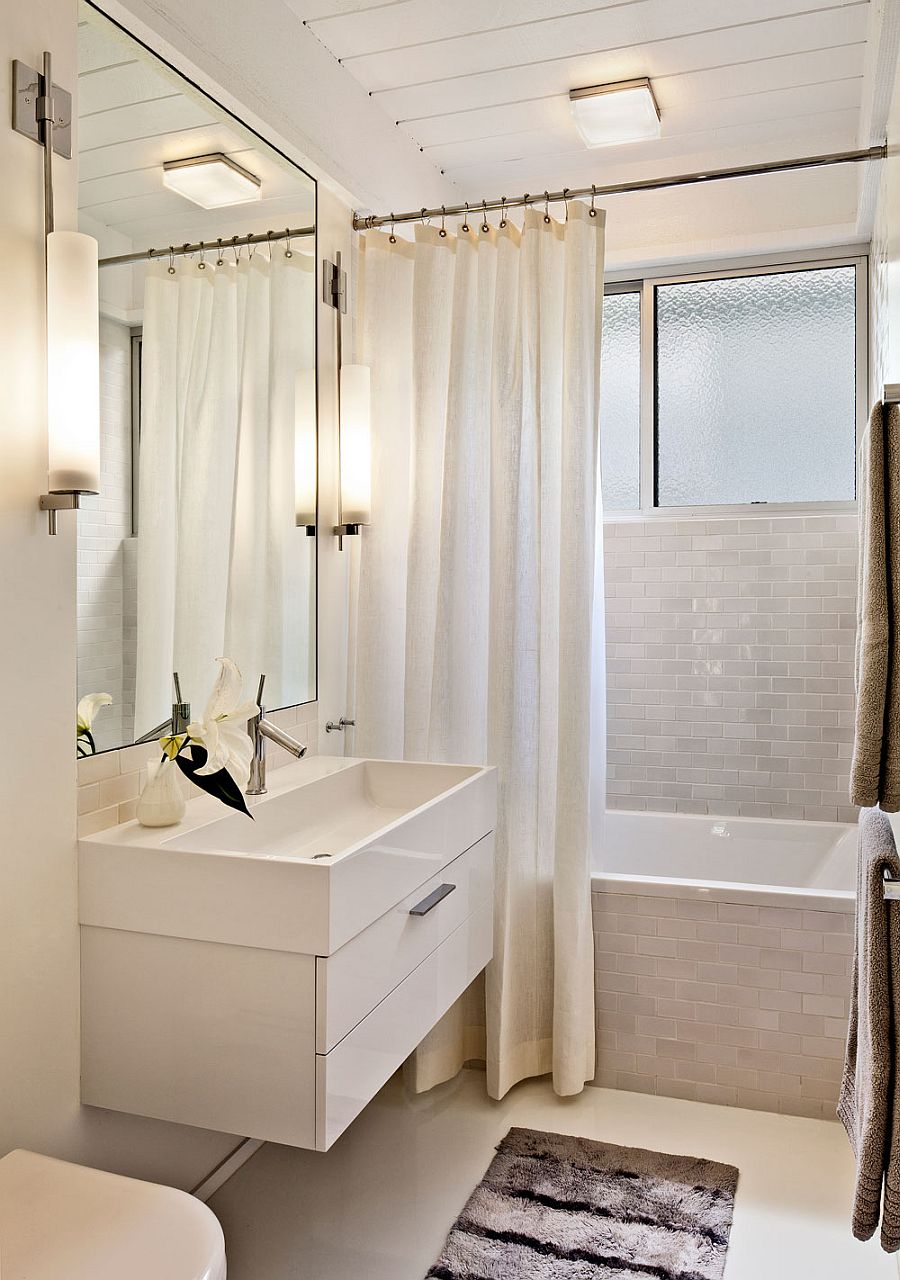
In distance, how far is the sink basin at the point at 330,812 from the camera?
191 centimetres

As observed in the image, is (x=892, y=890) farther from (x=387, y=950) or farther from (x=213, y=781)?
(x=213, y=781)

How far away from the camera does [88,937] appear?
172 centimetres

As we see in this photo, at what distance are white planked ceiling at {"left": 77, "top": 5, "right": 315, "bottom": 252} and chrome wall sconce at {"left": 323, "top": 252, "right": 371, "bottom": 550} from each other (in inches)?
15.8

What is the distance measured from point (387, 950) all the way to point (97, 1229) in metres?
0.64

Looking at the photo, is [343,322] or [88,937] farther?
[343,322]

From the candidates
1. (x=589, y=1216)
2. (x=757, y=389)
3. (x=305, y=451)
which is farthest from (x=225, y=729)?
(x=757, y=389)

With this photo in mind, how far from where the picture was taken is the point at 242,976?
1.63 metres

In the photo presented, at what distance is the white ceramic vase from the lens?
70.5 inches

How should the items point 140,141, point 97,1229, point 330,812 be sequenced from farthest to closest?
point 330,812 → point 140,141 → point 97,1229

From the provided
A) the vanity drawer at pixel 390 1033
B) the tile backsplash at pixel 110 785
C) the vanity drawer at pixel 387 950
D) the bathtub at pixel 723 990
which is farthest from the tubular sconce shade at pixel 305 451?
the bathtub at pixel 723 990

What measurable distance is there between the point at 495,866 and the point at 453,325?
1.43 metres

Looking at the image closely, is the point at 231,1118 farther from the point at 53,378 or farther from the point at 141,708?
the point at 53,378

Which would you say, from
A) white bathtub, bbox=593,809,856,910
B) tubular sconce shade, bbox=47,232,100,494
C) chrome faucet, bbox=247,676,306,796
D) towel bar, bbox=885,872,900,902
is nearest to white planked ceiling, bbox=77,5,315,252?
tubular sconce shade, bbox=47,232,100,494

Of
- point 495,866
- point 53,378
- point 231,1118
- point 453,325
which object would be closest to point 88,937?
point 231,1118
